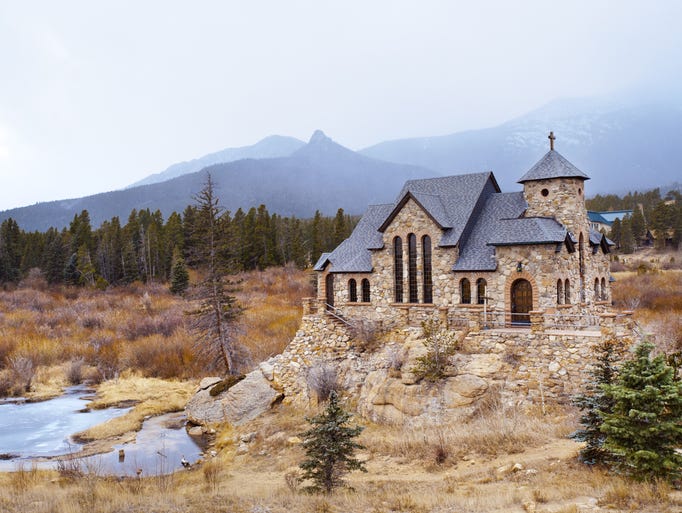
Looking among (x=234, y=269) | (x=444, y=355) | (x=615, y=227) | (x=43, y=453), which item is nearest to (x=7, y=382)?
(x=43, y=453)

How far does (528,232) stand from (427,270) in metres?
5.49

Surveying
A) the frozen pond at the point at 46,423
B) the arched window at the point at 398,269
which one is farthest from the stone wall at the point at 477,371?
the frozen pond at the point at 46,423

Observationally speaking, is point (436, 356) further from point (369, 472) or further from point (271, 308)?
point (271, 308)

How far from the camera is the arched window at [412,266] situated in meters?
28.0

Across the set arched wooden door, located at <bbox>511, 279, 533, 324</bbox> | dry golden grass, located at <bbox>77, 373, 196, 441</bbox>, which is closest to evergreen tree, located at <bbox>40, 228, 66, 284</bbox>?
dry golden grass, located at <bbox>77, 373, 196, 441</bbox>

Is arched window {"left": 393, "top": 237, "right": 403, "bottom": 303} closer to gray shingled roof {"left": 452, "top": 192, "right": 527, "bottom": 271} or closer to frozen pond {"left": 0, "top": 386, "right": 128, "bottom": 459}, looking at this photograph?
gray shingled roof {"left": 452, "top": 192, "right": 527, "bottom": 271}

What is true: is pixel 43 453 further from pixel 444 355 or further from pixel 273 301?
pixel 273 301

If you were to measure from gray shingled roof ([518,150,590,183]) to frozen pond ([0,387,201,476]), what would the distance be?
20.0 meters

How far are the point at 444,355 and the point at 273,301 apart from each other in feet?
110

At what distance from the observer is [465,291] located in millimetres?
26484

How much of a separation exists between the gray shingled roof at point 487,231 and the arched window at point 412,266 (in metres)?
2.44

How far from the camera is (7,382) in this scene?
33.6 meters

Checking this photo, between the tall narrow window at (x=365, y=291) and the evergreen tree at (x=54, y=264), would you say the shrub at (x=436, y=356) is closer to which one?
the tall narrow window at (x=365, y=291)

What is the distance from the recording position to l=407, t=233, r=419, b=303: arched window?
2798 centimetres
